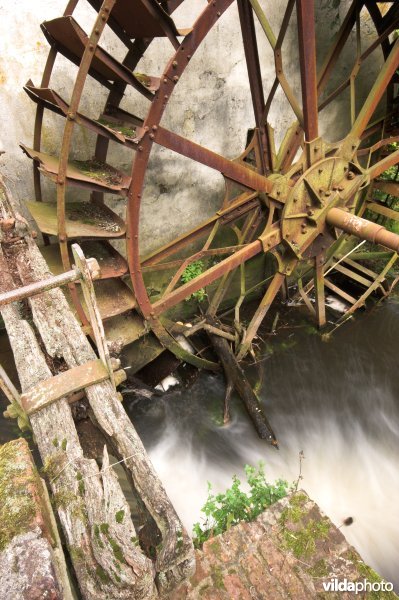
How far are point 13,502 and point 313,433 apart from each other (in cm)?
448

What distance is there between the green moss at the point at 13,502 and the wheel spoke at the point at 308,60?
3.65 m

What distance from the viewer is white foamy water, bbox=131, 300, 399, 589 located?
434 cm

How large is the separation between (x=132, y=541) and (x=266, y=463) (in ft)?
11.9

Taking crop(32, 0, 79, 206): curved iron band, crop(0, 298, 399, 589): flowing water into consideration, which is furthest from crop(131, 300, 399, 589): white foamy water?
crop(32, 0, 79, 206): curved iron band

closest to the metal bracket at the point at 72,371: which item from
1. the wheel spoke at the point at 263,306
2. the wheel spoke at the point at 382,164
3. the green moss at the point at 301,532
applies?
the green moss at the point at 301,532

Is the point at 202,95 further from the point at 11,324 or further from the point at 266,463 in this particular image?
the point at 266,463

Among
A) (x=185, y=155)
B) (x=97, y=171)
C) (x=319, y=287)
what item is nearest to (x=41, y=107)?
(x=97, y=171)

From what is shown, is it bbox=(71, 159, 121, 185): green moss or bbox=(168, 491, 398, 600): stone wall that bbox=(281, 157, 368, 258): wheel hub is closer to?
bbox=(71, 159, 121, 185): green moss

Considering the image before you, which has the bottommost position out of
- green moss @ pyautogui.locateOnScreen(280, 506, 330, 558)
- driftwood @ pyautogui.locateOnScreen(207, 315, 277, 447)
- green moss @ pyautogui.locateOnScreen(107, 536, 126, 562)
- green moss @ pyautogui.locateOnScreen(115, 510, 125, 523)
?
green moss @ pyautogui.locateOnScreen(280, 506, 330, 558)

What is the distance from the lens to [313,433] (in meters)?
5.04

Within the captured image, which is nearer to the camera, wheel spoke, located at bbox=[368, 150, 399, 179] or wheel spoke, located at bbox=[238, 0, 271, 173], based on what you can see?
wheel spoke, located at bbox=[238, 0, 271, 173]

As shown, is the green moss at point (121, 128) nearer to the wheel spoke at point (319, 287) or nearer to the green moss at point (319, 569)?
the wheel spoke at point (319, 287)

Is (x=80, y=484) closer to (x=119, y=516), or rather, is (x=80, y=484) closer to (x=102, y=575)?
(x=119, y=516)

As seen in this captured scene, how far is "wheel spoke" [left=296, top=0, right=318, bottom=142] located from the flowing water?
341 centimetres
